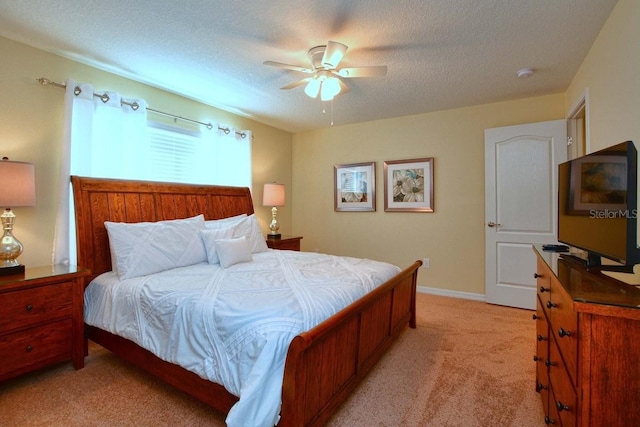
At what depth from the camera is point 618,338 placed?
0.86 meters

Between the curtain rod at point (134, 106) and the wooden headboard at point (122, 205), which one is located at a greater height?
the curtain rod at point (134, 106)

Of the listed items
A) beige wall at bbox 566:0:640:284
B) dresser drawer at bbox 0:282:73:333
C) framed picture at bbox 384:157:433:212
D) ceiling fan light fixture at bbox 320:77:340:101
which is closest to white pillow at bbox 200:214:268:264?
dresser drawer at bbox 0:282:73:333

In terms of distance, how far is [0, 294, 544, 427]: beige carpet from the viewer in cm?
172

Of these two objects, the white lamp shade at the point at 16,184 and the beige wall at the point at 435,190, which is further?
the beige wall at the point at 435,190

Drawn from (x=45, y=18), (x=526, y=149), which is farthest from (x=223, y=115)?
(x=526, y=149)

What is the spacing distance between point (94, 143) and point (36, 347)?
1.67 meters

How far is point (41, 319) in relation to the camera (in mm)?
2043

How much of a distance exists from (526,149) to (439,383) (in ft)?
9.12

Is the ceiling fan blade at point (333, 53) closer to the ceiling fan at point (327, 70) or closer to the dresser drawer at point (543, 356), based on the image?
the ceiling fan at point (327, 70)

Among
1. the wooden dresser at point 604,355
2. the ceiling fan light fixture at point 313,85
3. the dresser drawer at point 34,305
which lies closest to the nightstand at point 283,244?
the ceiling fan light fixture at point 313,85

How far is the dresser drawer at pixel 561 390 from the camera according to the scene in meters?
1.03

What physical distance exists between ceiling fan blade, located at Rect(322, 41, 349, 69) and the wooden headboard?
6.60ft

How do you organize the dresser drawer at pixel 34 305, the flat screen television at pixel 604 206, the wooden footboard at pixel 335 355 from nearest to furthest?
the flat screen television at pixel 604 206 < the wooden footboard at pixel 335 355 < the dresser drawer at pixel 34 305

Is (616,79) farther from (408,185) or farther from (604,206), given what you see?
(408,185)
